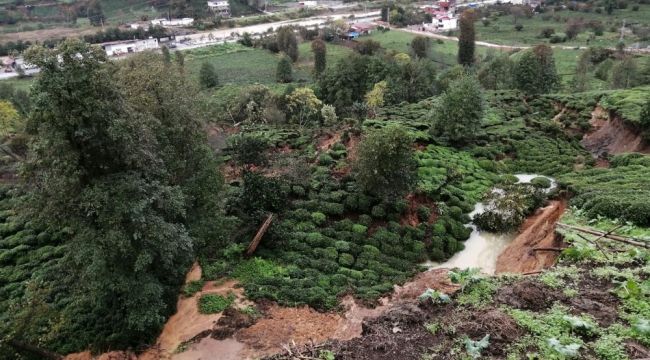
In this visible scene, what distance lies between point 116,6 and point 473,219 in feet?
426

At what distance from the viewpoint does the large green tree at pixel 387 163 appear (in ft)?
79.0

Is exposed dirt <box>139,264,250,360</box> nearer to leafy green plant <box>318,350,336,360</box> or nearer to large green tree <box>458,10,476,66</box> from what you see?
leafy green plant <box>318,350,336,360</box>

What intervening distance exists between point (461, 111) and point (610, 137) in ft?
41.9

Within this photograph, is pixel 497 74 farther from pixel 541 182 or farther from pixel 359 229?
pixel 359 229

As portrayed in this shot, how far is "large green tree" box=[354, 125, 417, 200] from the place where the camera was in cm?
2408

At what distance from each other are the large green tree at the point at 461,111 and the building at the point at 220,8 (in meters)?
103

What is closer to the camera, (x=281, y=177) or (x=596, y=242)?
(x=596, y=242)

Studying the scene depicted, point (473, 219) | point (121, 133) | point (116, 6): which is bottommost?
point (473, 219)

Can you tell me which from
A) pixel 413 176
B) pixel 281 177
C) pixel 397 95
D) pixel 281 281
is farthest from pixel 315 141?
pixel 397 95

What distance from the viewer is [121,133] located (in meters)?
14.2


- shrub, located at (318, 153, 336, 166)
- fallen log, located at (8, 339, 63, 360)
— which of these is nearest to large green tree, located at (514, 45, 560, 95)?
shrub, located at (318, 153, 336, 166)

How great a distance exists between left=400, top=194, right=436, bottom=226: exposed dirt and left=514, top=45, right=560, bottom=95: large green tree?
26989 millimetres

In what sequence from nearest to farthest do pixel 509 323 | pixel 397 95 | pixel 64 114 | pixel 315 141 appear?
pixel 509 323 → pixel 64 114 → pixel 315 141 → pixel 397 95

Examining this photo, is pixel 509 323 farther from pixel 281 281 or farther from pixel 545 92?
pixel 545 92
